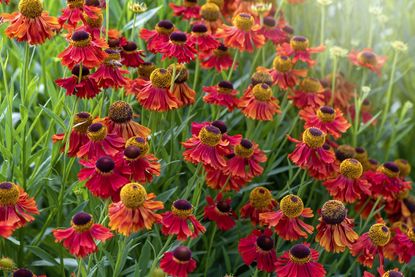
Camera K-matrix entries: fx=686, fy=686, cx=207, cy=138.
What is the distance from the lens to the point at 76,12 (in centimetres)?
163

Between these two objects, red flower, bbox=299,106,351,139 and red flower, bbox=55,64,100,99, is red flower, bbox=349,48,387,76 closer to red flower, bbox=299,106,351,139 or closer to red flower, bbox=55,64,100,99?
red flower, bbox=299,106,351,139

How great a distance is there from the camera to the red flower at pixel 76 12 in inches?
63.7

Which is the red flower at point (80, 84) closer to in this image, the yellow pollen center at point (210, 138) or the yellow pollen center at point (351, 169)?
the yellow pollen center at point (210, 138)

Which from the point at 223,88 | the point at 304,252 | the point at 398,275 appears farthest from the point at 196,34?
the point at 398,275

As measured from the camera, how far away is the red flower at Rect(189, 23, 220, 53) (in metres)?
1.85

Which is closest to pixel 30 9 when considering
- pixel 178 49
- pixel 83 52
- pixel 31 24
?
pixel 31 24

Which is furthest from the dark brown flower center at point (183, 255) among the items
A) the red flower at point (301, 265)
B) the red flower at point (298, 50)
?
the red flower at point (298, 50)

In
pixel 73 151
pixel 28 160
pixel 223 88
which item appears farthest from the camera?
pixel 223 88

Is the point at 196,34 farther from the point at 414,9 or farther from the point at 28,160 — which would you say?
the point at 414,9

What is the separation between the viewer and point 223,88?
181 centimetres

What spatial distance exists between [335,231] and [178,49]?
1.94ft

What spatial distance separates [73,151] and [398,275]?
74 centimetres

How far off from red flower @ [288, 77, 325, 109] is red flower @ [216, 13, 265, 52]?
0.62 ft

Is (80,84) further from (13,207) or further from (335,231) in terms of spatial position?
(335,231)
